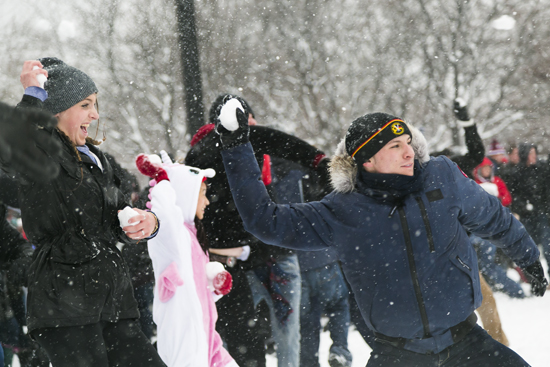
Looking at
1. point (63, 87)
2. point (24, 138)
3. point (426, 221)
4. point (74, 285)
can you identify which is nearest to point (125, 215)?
point (74, 285)

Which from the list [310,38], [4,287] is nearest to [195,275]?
[4,287]

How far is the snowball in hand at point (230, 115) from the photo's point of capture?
2.83 meters

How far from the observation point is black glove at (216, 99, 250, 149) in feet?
9.43

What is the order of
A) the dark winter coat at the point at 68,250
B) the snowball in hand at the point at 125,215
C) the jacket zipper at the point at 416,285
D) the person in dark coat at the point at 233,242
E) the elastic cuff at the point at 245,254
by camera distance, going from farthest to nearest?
the elastic cuff at the point at 245,254
the person in dark coat at the point at 233,242
the jacket zipper at the point at 416,285
the snowball in hand at the point at 125,215
the dark winter coat at the point at 68,250

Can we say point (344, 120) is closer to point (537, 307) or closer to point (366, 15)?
A: point (366, 15)

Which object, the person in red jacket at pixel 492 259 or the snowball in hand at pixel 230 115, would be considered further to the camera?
the person in red jacket at pixel 492 259

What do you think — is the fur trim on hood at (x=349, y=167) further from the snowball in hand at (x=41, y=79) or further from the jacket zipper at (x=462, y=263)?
the snowball in hand at (x=41, y=79)

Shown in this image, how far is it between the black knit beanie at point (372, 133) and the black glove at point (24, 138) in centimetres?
160

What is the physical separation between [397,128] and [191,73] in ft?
9.71

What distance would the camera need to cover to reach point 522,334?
19.6 feet

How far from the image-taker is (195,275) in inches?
138

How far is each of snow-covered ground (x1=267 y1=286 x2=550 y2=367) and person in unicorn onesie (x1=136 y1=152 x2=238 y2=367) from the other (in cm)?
228

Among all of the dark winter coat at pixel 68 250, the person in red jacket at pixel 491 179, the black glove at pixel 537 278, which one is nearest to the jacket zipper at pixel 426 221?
the black glove at pixel 537 278

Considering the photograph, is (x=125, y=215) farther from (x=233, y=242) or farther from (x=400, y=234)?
(x=233, y=242)
